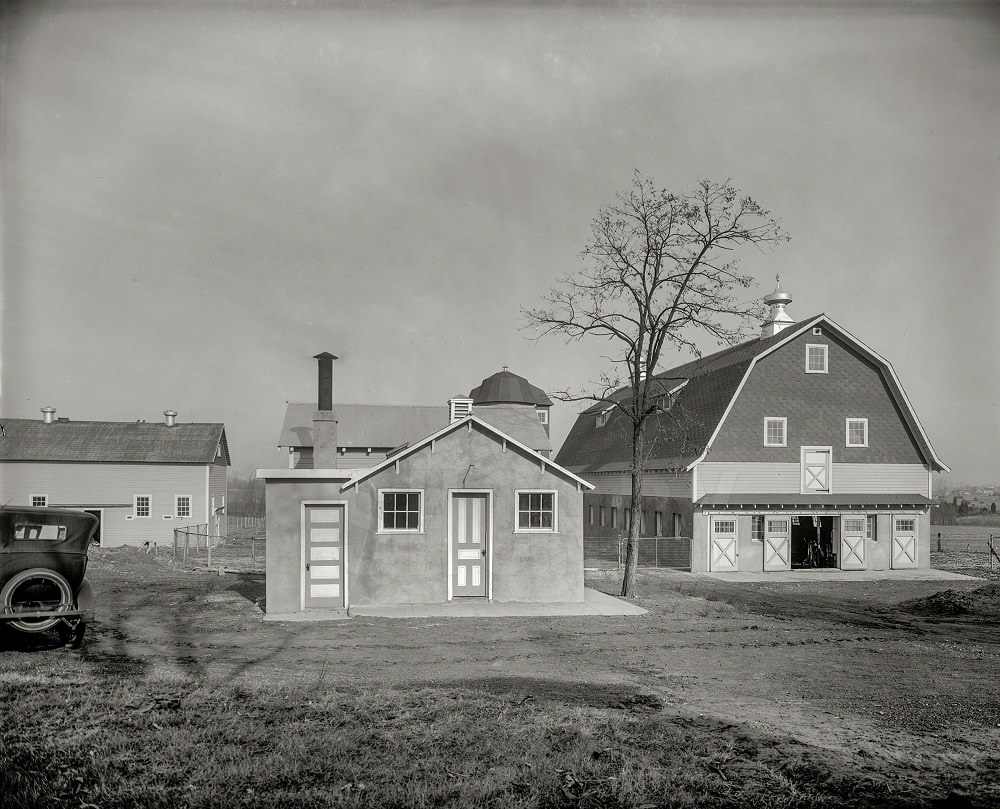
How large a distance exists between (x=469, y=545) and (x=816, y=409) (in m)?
18.3

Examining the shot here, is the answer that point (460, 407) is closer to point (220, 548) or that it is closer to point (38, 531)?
point (38, 531)

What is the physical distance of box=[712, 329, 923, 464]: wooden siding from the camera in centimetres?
3027

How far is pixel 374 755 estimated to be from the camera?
22.6 feet

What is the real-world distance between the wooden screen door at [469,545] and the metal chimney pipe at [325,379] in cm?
417

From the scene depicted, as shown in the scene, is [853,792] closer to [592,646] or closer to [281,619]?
[592,646]

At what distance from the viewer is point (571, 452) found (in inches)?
1845

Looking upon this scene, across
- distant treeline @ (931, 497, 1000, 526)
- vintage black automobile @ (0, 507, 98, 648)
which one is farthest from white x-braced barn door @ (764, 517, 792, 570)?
distant treeline @ (931, 497, 1000, 526)

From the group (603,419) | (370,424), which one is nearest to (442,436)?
(370,424)

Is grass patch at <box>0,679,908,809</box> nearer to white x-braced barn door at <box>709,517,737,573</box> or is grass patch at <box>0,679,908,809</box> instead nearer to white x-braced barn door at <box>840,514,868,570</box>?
white x-braced barn door at <box>709,517,737,573</box>

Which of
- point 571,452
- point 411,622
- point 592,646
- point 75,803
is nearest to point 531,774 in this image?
point 75,803

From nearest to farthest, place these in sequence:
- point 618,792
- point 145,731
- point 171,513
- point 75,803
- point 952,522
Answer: point 75,803 → point 618,792 → point 145,731 → point 171,513 → point 952,522

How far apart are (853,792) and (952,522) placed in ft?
234

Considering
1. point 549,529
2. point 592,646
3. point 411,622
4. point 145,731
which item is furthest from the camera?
point 549,529

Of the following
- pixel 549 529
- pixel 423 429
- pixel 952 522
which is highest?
pixel 423 429
